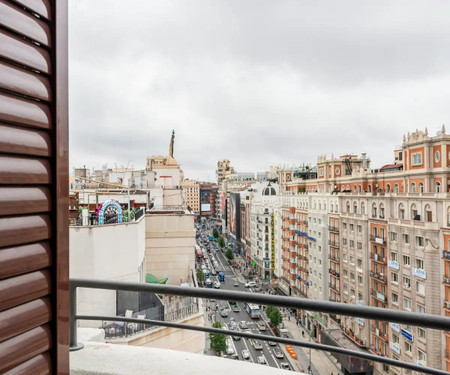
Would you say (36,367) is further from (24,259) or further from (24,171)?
(24,171)

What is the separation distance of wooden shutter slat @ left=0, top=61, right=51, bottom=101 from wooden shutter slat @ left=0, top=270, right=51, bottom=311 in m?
0.47

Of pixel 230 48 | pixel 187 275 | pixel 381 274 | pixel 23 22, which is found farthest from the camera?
pixel 381 274

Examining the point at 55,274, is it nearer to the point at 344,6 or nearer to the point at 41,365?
the point at 41,365

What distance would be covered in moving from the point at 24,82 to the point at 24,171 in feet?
0.76

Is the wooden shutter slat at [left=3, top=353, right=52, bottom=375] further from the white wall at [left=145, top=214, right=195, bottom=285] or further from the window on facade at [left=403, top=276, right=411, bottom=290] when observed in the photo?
the window on facade at [left=403, top=276, right=411, bottom=290]

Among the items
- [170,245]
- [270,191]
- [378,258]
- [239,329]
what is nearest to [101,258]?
[170,245]

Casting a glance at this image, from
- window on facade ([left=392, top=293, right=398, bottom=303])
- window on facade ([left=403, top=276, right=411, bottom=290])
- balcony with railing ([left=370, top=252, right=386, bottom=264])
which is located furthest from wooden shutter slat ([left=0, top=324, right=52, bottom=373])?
balcony with railing ([left=370, top=252, right=386, bottom=264])

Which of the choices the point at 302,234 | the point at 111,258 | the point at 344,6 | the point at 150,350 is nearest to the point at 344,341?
the point at 302,234

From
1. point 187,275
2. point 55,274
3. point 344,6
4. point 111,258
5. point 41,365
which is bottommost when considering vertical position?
point 187,275

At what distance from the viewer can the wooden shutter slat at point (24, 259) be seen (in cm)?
90

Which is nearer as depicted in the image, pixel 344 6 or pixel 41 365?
pixel 41 365

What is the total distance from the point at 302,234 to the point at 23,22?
106 feet

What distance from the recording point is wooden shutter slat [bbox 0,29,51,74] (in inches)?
36.4

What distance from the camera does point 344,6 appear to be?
20.0ft
